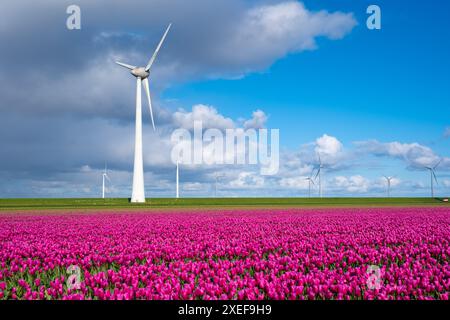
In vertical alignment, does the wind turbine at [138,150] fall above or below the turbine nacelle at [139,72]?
below

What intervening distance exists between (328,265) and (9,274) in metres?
8.04

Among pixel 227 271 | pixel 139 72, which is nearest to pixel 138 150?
pixel 139 72

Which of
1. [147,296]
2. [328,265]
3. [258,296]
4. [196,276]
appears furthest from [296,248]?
[147,296]

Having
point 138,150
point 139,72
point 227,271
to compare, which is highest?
point 139,72

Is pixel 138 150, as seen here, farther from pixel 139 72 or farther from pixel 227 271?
pixel 227 271

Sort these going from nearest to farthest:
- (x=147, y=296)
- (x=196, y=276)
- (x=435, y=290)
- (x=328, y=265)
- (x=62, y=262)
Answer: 1. (x=147, y=296)
2. (x=435, y=290)
3. (x=196, y=276)
4. (x=328, y=265)
5. (x=62, y=262)

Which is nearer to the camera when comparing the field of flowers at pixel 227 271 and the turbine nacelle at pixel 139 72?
the field of flowers at pixel 227 271

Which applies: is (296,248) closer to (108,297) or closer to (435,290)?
(435,290)

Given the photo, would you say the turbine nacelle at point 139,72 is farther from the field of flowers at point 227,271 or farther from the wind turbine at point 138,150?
the field of flowers at point 227,271

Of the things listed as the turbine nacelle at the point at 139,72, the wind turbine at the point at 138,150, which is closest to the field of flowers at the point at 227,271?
the wind turbine at the point at 138,150

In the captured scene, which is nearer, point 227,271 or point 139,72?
point 227,271

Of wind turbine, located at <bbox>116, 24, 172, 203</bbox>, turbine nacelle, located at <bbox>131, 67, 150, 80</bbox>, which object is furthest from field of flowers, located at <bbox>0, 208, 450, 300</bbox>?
turbine nacelle, located at <bbox>131, 67, 150, 80</bbox>

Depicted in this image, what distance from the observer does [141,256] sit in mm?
A: 11203

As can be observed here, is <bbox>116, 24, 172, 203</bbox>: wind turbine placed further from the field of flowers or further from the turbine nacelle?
the field of flowers
